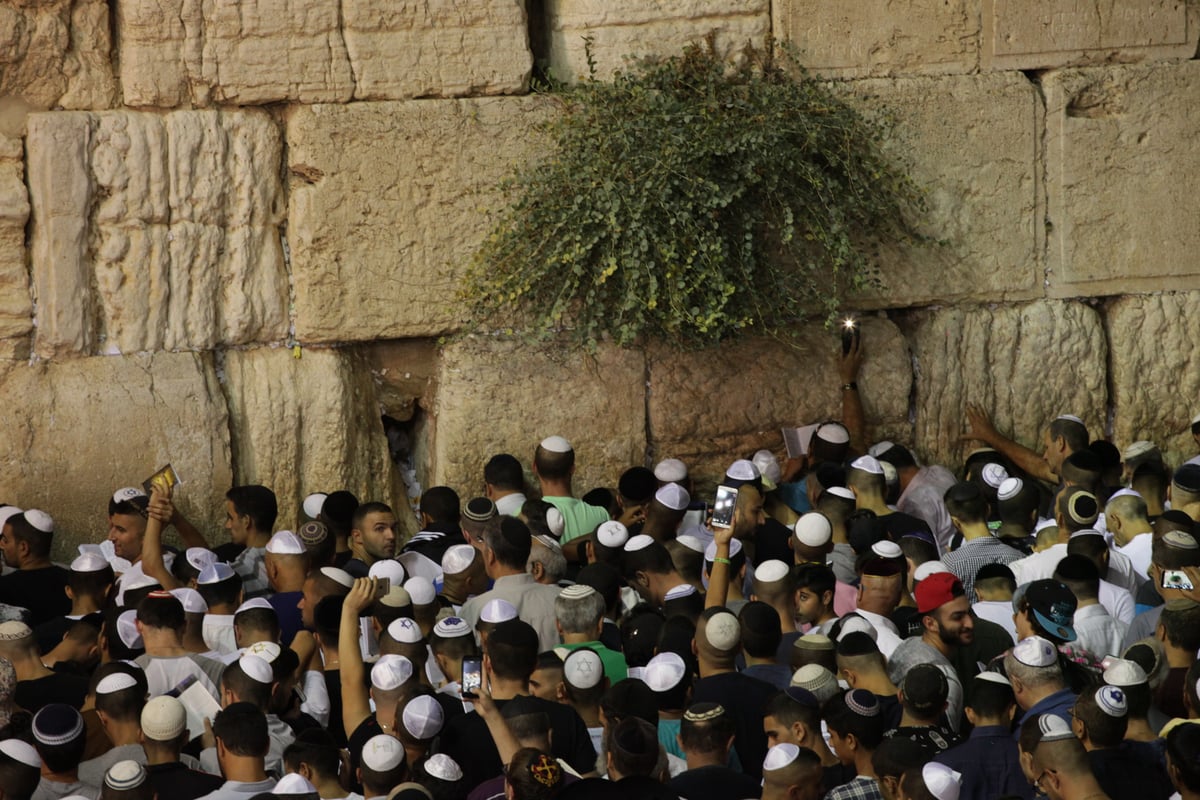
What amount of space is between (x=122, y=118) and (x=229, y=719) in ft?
14.2

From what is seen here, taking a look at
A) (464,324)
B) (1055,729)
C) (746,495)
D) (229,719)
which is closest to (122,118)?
(464,324)

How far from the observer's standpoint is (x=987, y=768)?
186 inches

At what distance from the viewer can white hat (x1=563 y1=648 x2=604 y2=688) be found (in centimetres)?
518

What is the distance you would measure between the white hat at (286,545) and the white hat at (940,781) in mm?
3203

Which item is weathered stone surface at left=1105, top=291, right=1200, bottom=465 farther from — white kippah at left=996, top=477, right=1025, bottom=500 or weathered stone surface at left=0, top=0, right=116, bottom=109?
weathered stone surface at left=0, top=0, right=116, bottom=109

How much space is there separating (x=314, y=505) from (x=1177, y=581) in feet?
13.6

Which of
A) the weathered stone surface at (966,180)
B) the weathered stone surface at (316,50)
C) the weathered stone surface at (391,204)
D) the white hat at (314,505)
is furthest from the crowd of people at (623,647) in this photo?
the weathered stone surface at (316,50)

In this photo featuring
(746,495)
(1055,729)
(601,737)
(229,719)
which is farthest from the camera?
(746,495)

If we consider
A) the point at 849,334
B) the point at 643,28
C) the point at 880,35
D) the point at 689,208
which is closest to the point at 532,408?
the point at 689,208

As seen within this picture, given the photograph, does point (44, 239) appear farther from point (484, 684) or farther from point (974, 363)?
point (974, 363)

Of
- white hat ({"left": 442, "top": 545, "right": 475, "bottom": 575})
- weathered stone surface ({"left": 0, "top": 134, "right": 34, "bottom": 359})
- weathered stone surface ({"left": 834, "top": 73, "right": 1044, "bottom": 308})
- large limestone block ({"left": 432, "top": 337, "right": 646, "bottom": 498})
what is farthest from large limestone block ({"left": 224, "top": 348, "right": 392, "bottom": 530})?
weathered stone surface ({"left": 834, "top": 73, "right": 1044, "bottom": 308})

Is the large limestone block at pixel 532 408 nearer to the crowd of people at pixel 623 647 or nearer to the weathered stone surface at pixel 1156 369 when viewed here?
the crowd of people at pixel 623 647

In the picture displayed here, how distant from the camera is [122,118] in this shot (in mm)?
8055

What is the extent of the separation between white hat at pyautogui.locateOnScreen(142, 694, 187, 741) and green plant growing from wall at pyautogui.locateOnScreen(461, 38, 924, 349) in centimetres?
357
